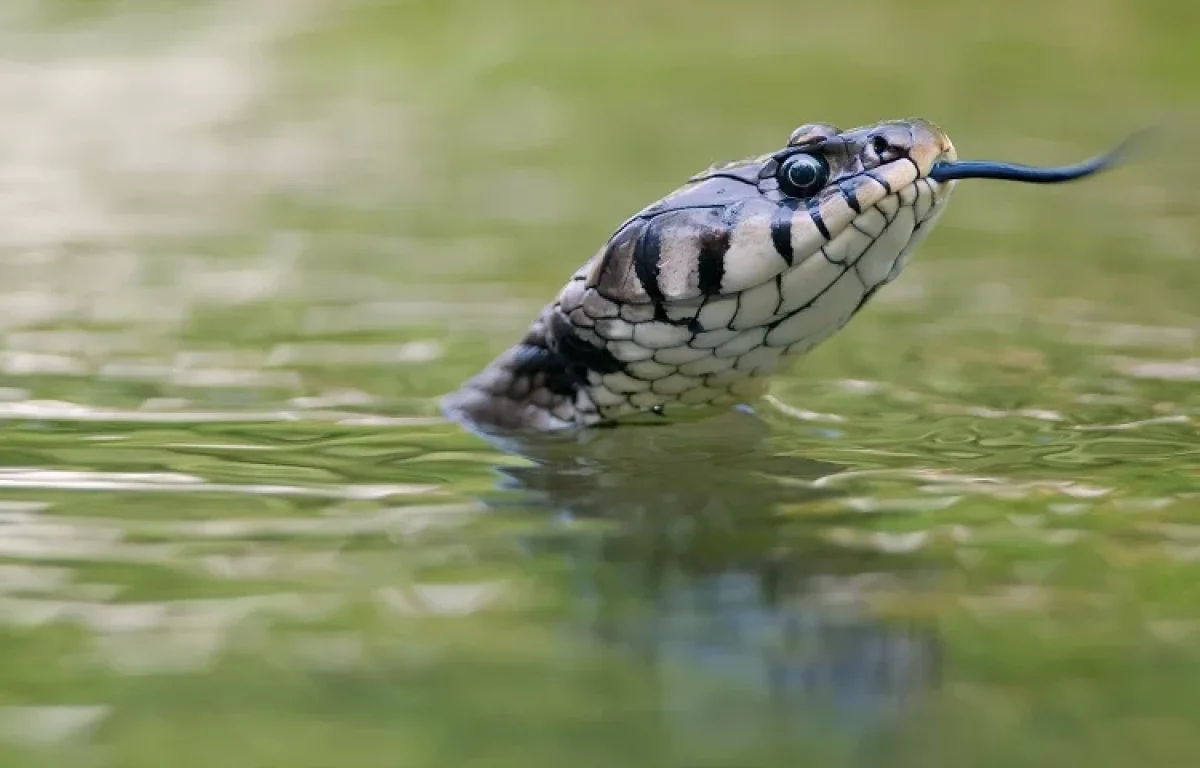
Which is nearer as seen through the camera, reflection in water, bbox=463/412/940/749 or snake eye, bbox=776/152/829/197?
reflection in water, bbox=463/412/940/749

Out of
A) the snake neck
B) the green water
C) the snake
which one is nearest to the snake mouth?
the snake

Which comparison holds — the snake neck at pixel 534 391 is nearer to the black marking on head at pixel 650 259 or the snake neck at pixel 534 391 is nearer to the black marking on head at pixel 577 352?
the black marking on head at pixel 577 352

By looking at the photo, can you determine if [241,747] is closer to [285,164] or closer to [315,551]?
[315,551]

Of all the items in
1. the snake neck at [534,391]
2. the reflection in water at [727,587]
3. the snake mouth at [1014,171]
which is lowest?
the reflection in water at [727,587]

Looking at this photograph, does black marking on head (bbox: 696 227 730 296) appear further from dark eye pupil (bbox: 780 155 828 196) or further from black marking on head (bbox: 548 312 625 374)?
black marking on head (bbox: 548 312 625 374)

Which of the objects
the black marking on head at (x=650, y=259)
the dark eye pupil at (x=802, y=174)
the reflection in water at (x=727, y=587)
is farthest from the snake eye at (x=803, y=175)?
the reflection in water at (x=727, y=587)
